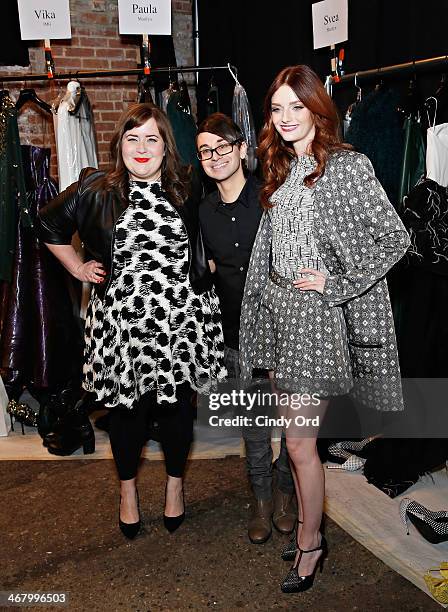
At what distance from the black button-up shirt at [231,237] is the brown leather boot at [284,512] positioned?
0.66 metres

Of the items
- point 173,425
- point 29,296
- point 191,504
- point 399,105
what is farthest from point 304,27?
point 191,504

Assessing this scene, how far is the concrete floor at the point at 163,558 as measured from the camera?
6.54 feet

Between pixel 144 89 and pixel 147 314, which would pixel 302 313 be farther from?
pixel 144 89

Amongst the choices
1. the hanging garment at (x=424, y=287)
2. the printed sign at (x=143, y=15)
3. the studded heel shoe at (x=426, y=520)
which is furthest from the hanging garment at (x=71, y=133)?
the studded heel shoe at (x=426, y=520)

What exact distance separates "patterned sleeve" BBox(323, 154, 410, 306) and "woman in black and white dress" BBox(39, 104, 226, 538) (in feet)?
1.97

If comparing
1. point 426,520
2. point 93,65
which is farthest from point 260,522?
point 93,65

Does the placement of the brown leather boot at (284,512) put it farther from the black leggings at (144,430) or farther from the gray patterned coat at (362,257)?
the gray patterned coat at (362,257)

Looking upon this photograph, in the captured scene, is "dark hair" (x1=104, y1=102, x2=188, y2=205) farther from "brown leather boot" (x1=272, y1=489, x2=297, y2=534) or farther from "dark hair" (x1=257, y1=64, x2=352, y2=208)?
"brown leather boot" (x1=272, y1=489, x2=297, y2=534)

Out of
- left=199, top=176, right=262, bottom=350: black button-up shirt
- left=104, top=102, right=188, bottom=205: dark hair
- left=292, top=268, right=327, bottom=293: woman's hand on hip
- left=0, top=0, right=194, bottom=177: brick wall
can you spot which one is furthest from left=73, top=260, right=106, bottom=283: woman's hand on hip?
left=0, top=0, right=194, bottom=177: brick wall

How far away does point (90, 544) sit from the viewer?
2.32m

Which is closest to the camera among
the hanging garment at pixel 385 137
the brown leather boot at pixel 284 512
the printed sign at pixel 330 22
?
the brown leather boot at pixel 284 512

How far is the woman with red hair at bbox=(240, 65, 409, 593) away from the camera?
5.81 ft

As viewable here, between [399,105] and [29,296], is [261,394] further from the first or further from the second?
[29,296]

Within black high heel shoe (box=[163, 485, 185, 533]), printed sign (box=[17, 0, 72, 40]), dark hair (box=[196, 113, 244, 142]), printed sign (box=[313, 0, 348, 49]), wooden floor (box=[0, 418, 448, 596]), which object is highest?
printed sign (box=[17, 0, 72, 40])
